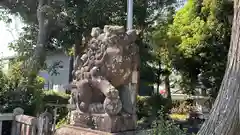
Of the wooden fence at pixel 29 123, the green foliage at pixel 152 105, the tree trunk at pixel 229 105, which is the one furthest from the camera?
the green foliage at pixel 152 105


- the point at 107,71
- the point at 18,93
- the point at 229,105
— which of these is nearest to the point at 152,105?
the point at 18,93

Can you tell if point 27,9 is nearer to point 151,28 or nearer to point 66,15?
point 66,15

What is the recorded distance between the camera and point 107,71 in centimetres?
419

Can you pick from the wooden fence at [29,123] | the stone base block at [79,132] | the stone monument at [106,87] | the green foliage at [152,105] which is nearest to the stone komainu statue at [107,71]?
the stone monument at [106,87]

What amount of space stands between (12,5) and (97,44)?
688cm

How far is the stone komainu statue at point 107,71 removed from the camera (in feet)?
13.3

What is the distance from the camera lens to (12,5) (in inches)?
394

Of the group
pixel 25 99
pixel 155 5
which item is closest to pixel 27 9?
pixel 25 99

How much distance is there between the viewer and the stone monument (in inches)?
156

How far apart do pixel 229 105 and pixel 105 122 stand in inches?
65.8

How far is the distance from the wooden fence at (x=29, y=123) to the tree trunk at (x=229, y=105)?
2.35 meters

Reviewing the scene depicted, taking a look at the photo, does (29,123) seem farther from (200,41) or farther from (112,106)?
(200,41)

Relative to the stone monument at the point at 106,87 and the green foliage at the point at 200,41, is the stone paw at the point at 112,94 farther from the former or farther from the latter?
the green foliage at the point at 200,41

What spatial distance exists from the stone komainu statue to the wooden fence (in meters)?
0.52
